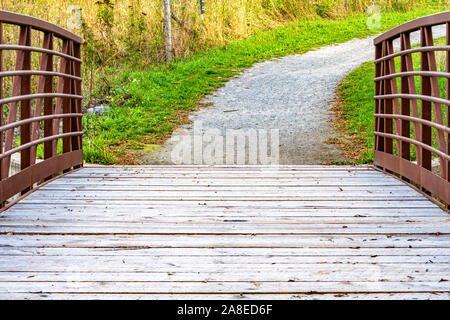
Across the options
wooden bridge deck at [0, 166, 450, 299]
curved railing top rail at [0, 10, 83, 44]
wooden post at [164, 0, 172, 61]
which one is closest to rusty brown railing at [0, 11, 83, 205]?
curved railing top rail at [0, 10, 83, 44]

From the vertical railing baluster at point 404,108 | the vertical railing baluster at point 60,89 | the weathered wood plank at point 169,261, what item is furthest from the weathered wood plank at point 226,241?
→ the vertical railing baluster at point 60,89

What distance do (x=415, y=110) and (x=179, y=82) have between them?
27.6 ft

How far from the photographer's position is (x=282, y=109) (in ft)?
34.6

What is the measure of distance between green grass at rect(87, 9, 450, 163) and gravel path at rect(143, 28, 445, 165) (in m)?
0.41

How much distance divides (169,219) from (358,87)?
28.5 feet

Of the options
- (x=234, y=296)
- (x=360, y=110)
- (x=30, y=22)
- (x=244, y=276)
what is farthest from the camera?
(x=360, y=110)

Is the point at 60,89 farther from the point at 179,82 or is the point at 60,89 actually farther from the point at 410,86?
the point at 179,82

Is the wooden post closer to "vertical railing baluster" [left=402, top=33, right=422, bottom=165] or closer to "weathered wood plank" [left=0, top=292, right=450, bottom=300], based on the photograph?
"vertical railing baluster" [left=402, top=33, right=422, bottom=165]

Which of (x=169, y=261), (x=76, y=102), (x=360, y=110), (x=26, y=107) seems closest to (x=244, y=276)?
(x=169, y=261)

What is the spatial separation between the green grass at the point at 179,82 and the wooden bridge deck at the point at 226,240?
3402 mm

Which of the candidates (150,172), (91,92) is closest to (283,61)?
(91,92)

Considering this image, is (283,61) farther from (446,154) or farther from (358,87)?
(446,154)

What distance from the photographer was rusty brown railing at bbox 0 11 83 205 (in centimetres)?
407

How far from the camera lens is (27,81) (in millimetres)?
4391
